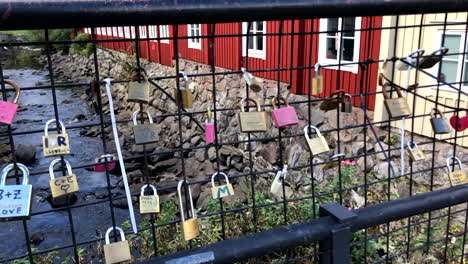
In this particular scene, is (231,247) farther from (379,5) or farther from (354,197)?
(354,197)

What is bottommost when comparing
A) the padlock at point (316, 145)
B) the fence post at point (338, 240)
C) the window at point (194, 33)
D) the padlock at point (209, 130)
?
the window at point (194, 33)

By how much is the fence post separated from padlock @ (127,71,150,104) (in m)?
0.63

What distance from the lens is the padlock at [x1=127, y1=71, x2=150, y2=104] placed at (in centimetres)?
109

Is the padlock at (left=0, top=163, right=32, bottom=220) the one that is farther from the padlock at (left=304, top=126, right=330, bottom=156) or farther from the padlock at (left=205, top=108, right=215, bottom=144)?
the padlock at (left=304, top=126, right=330, bottom=156)

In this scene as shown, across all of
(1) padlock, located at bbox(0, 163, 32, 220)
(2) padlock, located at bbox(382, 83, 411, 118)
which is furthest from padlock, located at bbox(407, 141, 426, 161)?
(1) padlock, located at bbox(0, 163, 32, 220)

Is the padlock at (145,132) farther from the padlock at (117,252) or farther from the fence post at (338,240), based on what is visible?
the fence post at (338,240)

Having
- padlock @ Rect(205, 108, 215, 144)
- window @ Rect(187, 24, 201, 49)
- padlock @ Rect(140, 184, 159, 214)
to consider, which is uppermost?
padlock @ Rect(205, 108, 215, 144)

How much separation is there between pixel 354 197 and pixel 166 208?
2.08 meters

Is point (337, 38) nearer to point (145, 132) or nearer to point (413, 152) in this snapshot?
point (413, 152)

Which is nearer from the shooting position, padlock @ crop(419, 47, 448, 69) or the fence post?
the fence post

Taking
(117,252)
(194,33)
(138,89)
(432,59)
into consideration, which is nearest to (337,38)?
(432,59)

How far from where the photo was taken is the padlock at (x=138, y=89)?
3.57ft

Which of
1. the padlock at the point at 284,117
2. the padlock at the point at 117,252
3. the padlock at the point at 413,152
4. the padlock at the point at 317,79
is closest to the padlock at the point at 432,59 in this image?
the padlock at the point at 413,152

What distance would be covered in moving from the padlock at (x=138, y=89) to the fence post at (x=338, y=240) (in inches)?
24.6
